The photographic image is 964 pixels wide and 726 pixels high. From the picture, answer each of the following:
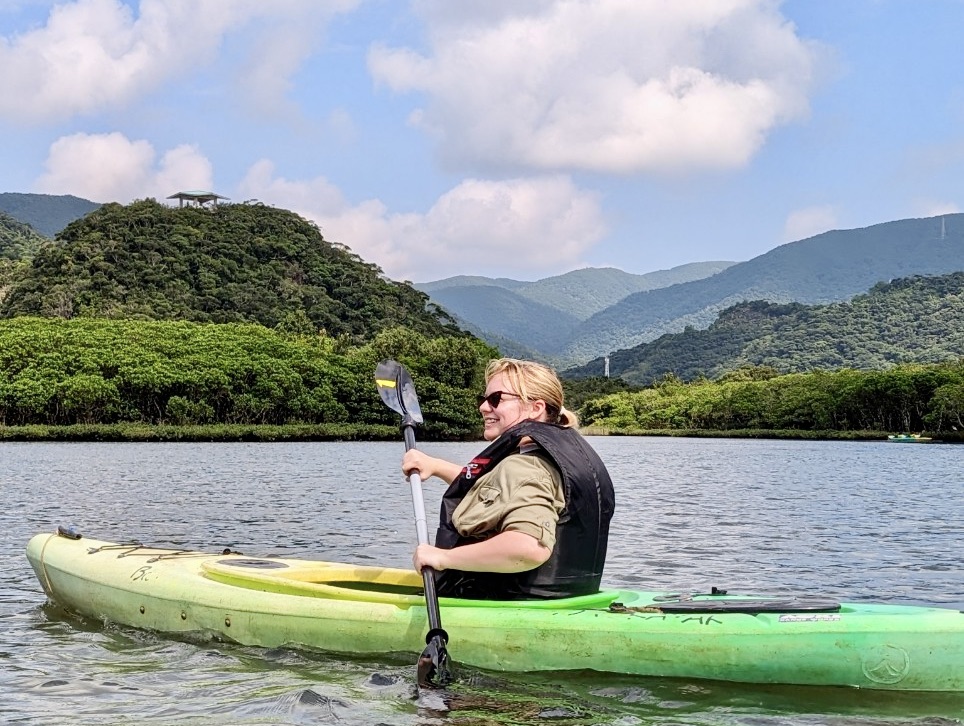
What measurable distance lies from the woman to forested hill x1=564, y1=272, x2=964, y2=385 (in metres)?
124

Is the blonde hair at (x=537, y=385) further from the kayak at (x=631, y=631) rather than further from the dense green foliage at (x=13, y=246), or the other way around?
the dense green foliage at (x=13, y=246)

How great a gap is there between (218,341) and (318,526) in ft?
205

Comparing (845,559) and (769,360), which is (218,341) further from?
(769,360)

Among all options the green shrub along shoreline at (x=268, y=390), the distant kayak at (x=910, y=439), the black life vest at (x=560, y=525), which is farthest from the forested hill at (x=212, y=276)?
the black life vest at (x=560, y=525)

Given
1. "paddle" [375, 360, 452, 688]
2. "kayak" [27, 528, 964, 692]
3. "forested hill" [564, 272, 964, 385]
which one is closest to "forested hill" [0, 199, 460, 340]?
"forested hill" [564, 272, 964, 385]

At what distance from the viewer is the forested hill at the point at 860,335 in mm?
141625

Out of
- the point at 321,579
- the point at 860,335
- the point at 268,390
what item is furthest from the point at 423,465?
the point at 860,335

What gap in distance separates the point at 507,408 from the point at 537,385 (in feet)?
0.74

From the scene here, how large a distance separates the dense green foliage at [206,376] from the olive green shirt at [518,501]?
62.4 metres

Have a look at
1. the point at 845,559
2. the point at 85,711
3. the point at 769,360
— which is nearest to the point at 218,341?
the point at 845,559

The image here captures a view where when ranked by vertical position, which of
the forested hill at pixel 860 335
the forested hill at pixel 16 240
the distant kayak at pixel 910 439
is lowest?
the distant kayak at pixel 910 439

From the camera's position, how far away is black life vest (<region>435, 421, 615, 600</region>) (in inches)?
234

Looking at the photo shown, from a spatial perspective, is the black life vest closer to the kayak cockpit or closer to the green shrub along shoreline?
the kayak cockpit

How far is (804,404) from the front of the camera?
86.4m
